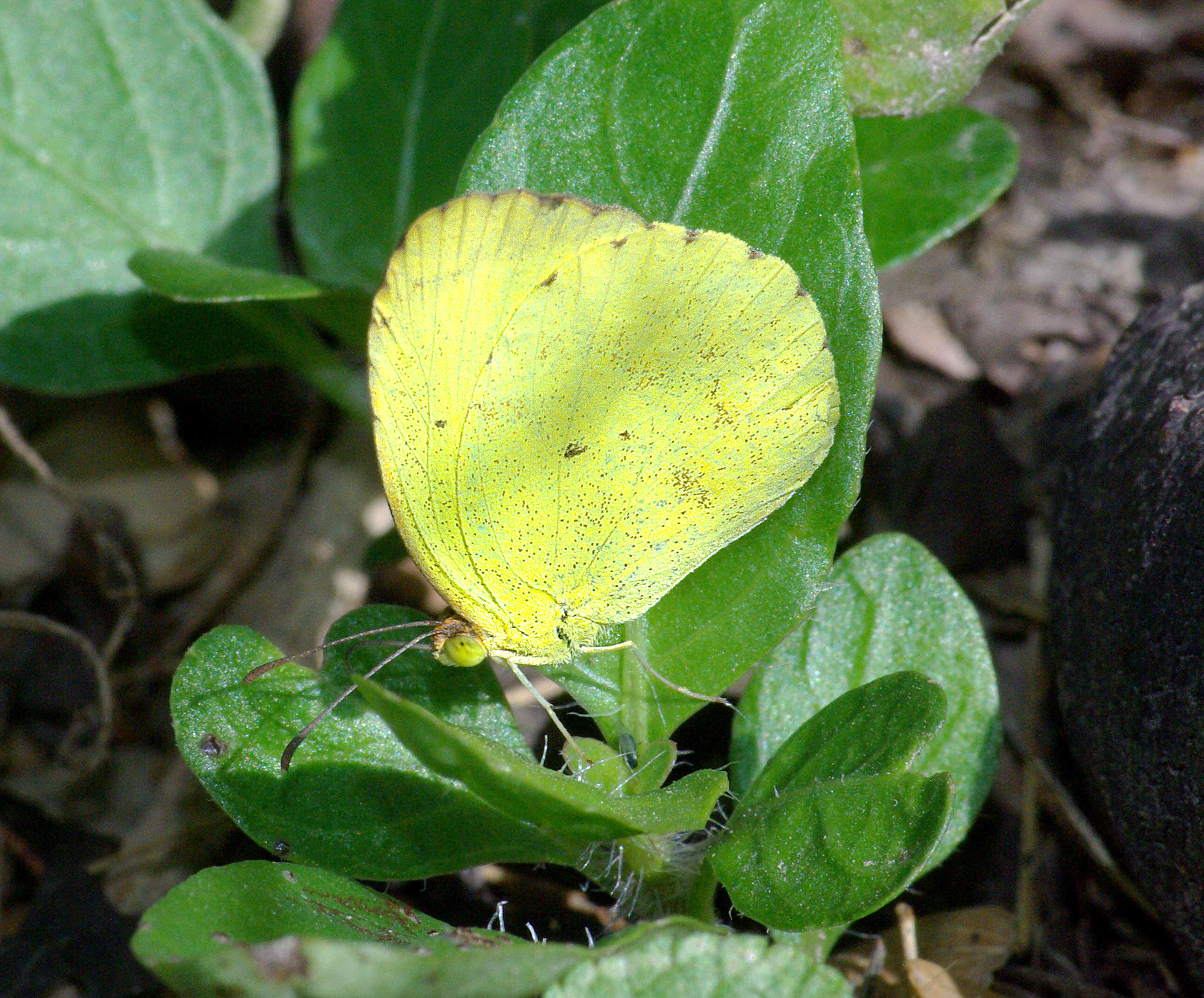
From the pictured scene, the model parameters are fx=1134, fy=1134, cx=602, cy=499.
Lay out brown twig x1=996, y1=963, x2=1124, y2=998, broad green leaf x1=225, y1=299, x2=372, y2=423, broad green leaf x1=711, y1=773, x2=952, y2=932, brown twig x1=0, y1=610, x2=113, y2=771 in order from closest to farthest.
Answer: broad green leaf x1=711, y1=773, x2=952, y2=932, brown twig x1=996, y1=963, x2=1124, y2=998, brown twig x1=0, y1=610, x2=113, y2=771, broad green leaf x1=225, y1=299, x2=372, y2=423

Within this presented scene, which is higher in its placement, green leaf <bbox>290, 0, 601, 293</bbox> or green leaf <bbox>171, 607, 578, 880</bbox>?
green leaf <bbox>290, 0, 601, 293</bbox>

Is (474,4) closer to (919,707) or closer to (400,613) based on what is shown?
(400,613)

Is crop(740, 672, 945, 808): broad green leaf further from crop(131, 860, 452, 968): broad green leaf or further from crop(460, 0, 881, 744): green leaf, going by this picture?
crop(131, 860, 452, 968): broad green leaf

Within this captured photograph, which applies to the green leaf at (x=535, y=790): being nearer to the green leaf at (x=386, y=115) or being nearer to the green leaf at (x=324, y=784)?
the green leaf at (x=324, y=784)

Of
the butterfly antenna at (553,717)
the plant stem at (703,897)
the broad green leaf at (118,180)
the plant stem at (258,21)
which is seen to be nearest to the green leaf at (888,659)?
the plant stem at (703,897)

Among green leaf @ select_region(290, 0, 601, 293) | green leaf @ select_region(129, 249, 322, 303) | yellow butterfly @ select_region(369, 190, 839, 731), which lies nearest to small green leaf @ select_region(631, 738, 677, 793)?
yellow butterfly @ select_region(369, 190, 839, 731)

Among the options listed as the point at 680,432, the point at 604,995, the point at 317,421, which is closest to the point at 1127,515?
the point at 680,432

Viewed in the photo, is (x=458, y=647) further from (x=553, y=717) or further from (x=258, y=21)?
(x=258, y=21)
